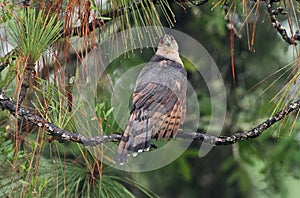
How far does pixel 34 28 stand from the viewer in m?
1.77

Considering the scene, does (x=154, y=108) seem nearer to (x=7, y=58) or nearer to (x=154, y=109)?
(x=154, y=109)

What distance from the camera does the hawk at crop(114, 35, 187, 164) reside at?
188 centimetres

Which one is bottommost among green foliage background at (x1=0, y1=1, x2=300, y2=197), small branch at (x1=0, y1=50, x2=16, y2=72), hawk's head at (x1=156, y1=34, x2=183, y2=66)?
green foliage background at (x1=0, y1=1, x2=300, y2=197)

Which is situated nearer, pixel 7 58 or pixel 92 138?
pixel 92 138

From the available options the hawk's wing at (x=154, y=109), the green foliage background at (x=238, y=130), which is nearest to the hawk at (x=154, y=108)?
the hawk's wing at (x=154, y=109)

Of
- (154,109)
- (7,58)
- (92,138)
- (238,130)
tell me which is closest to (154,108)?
(154,109)

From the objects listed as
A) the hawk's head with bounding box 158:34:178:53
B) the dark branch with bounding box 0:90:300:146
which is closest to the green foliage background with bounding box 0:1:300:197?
the hawk's head with bounding box 158:34:178:53

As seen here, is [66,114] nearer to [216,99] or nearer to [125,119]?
[125,119]

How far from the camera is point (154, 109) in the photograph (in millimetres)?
2031

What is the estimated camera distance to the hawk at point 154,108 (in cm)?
188

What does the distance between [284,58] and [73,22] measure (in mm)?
1836

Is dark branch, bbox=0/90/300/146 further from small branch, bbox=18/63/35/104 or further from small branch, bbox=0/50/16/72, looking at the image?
small branch, bbox=0/50/16/72

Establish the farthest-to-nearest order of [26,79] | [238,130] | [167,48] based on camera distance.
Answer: [238,130] < [167,48] < [26,79]

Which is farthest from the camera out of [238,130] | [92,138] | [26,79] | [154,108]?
[238,130]
